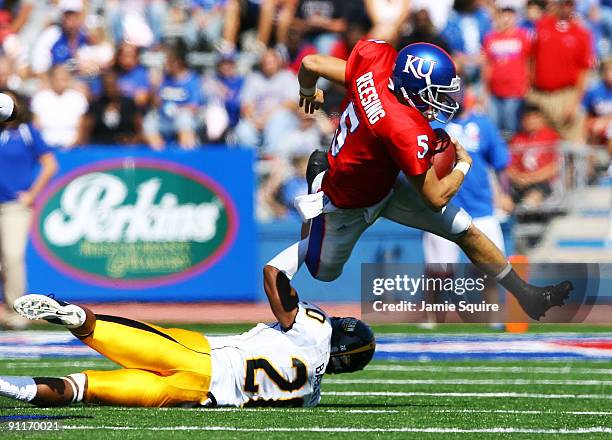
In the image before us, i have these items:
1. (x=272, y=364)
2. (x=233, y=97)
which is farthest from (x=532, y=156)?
(x=272, y=364)

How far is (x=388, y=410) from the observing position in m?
6.41

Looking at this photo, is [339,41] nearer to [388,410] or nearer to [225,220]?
[225,220]

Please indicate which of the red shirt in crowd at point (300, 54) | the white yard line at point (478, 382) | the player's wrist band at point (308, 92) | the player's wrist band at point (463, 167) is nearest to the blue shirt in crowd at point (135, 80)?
the red shirt in crowd at point (300, 54)

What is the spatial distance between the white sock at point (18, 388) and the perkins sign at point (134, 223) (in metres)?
6.71

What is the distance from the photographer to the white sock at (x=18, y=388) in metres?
5.58

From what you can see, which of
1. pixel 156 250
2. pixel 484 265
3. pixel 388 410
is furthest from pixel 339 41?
pixel 388 410

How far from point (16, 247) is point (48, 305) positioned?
603cm

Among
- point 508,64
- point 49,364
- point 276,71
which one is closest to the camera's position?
point 49,364

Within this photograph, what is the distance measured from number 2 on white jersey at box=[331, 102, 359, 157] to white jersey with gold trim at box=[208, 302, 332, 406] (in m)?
1.08

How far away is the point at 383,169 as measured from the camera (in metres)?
6.83

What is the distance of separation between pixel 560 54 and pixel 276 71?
3103 millimetres

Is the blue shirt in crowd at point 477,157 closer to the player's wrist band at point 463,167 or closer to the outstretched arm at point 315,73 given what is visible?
the outstretched arm at point 315,73

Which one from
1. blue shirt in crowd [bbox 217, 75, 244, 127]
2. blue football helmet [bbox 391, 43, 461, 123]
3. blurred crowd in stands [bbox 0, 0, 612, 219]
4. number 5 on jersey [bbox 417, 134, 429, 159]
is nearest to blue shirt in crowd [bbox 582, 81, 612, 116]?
blurred crowd in stands [bbox 0, 0, 612, 219]

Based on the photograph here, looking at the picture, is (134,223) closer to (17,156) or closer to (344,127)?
(17,156)
